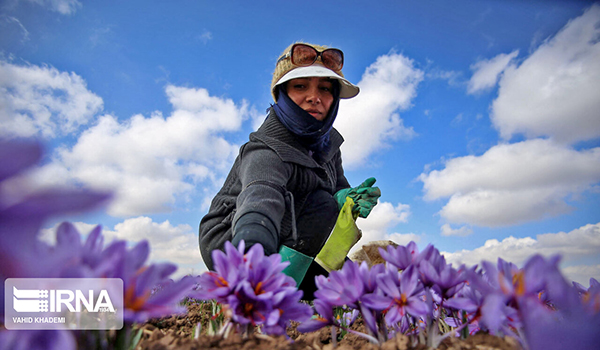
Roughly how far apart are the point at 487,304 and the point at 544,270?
0.16 metres

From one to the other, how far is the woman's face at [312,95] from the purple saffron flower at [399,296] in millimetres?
2013

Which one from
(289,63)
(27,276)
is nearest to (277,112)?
(289,63)

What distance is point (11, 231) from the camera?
14.1 inches

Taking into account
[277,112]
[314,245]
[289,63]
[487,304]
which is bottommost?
[487,304]

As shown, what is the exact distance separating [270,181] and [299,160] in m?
0.45

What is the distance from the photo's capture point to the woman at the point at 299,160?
8.02ft

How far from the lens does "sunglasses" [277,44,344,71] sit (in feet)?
9.63

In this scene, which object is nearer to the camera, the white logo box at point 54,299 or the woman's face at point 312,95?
the white logo box at point 54,299

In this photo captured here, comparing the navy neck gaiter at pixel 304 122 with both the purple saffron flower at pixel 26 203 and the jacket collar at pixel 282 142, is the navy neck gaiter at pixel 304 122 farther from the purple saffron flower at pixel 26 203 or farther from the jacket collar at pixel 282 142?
the purple saffron flower at pixel 26 203

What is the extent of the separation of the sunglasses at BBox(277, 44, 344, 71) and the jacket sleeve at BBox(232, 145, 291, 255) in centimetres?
88

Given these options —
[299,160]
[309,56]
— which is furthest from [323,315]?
[309,56]

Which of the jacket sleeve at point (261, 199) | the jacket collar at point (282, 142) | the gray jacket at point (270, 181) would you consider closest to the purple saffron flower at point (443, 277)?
the jacket sleeve at point (261, 199)

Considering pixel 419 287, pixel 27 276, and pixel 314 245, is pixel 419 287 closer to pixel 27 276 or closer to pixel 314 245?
pixel 27 276

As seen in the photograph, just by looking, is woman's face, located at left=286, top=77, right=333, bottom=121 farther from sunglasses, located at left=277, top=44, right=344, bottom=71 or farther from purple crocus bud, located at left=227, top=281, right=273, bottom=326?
purple crocus bud, located at left=227, top=281, right=273, bottom=326
